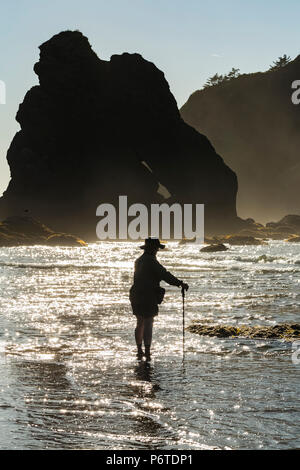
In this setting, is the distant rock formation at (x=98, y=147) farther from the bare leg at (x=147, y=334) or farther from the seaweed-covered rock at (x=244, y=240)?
the bare leg at (x=147, y=334)

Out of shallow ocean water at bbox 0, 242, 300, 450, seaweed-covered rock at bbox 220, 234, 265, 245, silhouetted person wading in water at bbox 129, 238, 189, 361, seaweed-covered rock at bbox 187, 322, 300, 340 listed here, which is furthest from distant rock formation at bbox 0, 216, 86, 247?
silhouetted person wading in water at bbox 129, 238, 189, 361

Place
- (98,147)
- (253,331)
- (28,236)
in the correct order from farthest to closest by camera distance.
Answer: (98,147)
(28,236)
(253,331)

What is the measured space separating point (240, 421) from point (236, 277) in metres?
21.7

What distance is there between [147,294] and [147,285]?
145 millimetres

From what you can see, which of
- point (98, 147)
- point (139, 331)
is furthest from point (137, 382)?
point (98, 147)

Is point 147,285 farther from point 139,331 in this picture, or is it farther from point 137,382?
point 137,382

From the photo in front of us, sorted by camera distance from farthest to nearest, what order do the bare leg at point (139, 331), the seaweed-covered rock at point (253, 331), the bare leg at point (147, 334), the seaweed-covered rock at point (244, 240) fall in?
1. the seaweed-covered rock at point (244, 240)
2. the seaweed-covered rock at point (253, 331)
3. the bare leg at point (139, 331)
4. the bare leg at point (147, 334)

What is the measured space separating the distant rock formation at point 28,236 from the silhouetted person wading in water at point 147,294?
205 ft

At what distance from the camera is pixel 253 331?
13000mm

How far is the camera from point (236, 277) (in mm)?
28484

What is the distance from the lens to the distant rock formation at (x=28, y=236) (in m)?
74.1

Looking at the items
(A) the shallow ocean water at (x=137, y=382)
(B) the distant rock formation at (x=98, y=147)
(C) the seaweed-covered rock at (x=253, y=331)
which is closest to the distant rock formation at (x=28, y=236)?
(B) the distant rock formation at (x=98, y=147)

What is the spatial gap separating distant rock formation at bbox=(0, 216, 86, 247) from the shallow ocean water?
57.1 m
